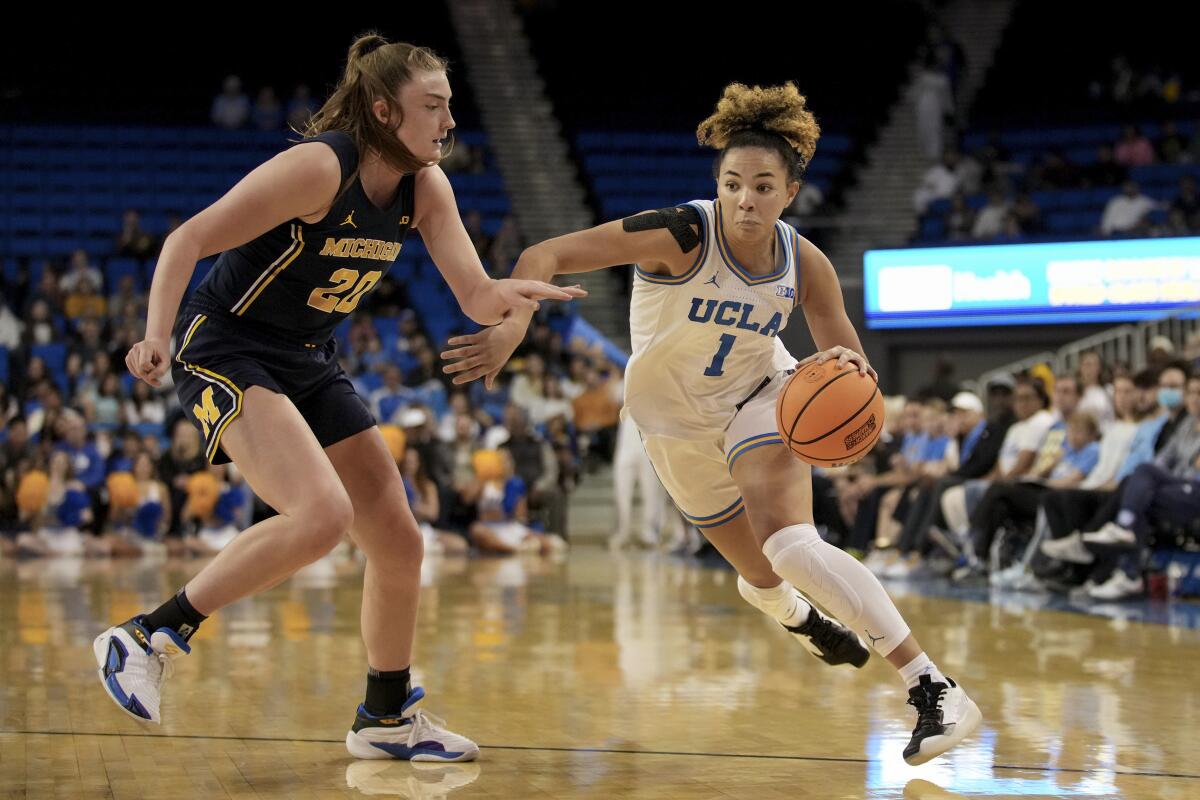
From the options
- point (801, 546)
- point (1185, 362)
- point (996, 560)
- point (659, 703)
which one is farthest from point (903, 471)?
point (801, 546)

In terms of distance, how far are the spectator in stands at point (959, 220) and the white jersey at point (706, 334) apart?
13.0 metres

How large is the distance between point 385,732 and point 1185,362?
22.3 ft

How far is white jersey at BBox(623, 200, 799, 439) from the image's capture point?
167 inches

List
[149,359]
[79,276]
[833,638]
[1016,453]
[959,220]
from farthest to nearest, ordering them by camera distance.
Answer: [959,220], [79,276], [1016,453], [833,638], [149,359]

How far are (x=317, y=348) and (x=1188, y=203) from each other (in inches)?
562

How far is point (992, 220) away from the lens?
16812 millimetres

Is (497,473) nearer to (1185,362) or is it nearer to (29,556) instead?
(29,556)

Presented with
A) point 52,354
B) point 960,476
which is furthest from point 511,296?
point 52,354

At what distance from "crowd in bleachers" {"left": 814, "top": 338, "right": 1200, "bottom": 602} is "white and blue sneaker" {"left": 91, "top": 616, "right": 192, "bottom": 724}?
587 centimetres

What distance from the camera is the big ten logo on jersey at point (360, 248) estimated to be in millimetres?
3684

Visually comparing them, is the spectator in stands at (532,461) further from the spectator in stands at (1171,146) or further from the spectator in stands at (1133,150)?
the spectator in stands at (1171,146)

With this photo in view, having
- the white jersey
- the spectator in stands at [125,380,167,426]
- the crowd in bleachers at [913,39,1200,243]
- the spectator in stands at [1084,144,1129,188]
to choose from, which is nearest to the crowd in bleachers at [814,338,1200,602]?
the white jersey

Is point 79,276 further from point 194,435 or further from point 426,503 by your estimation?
point 426,503

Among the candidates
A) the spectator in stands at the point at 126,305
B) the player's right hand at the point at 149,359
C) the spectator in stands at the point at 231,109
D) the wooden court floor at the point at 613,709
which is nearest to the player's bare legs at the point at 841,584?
the wooden court floor at the point at 613,709
